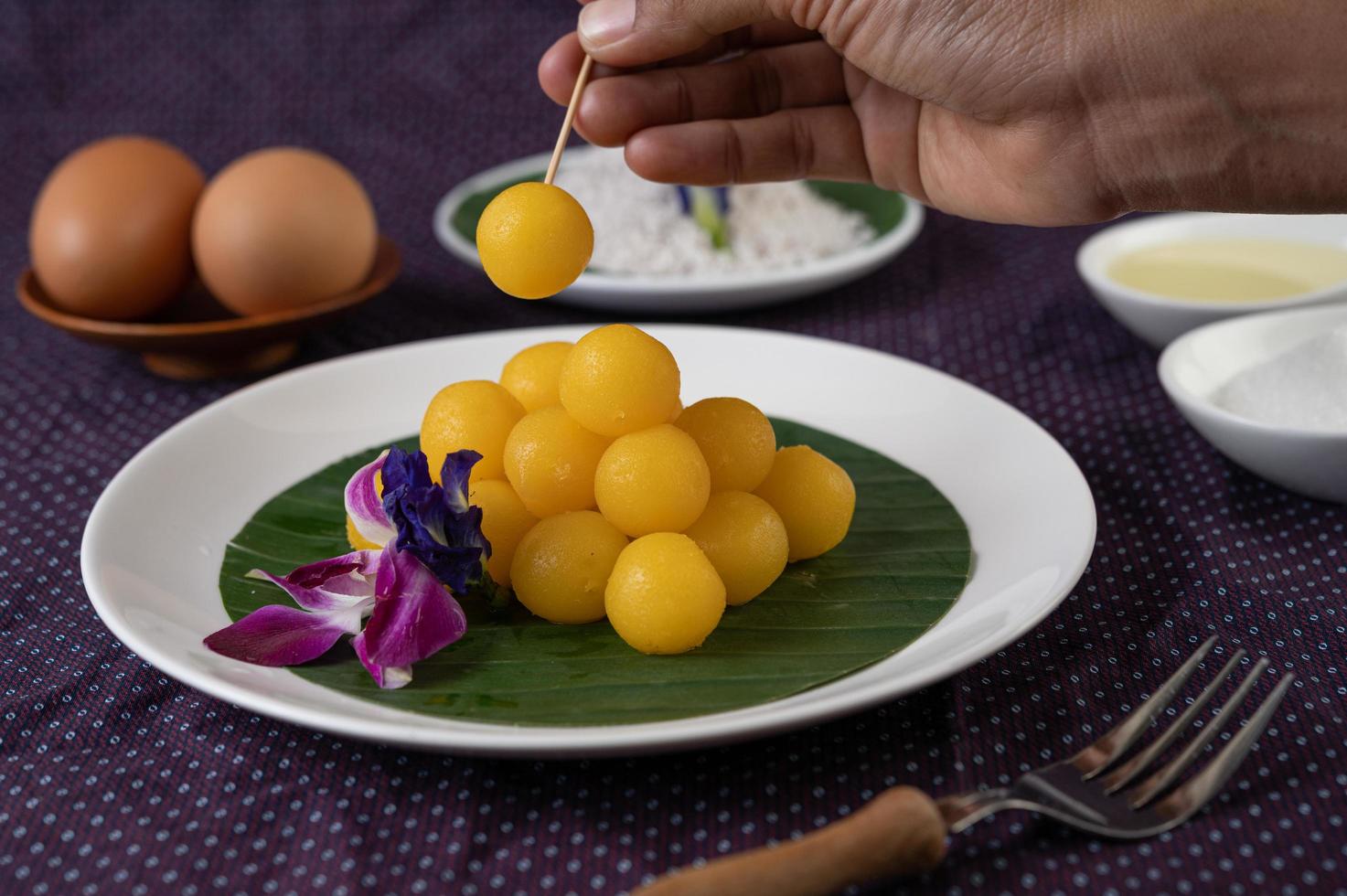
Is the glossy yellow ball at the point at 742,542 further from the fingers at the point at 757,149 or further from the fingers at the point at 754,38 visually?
the fingers at the point at 754,38

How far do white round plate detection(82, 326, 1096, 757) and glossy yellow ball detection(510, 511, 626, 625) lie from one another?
0.15 m

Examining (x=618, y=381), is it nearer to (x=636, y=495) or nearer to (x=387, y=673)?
(x=636, y=495)

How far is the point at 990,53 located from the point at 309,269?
93cm

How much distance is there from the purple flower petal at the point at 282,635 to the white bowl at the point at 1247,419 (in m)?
0.81

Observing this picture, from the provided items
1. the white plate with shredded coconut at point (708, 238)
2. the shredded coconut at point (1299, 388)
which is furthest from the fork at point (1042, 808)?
the white plate with shredded coconut at point (708, 238)

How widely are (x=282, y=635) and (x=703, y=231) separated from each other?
1113 mm

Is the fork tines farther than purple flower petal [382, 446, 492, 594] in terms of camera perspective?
No

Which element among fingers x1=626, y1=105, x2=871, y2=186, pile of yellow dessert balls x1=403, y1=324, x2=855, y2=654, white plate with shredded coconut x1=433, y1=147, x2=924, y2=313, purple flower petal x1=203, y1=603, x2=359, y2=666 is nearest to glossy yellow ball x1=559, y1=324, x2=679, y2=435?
pile of yellow dessert balls x1=403, y1=324, x2=855, y2=654

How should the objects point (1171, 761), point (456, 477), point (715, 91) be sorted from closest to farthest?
point (1171, 761)
point (456, 477)
point (715, 91)

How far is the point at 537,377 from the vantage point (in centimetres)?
109

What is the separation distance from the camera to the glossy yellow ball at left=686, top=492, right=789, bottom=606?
96cm

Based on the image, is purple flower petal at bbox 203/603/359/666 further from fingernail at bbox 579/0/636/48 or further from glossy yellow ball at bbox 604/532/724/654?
fingernail at bbox 579/0/636/48

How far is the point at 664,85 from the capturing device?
1.39 m

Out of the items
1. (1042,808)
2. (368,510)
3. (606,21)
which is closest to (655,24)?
(606,21)
